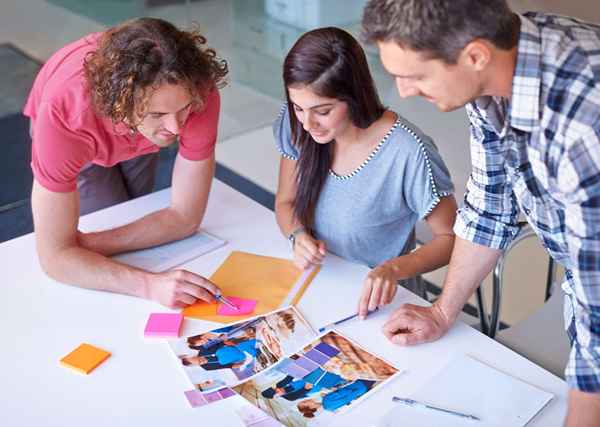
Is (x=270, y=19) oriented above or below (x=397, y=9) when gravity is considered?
below

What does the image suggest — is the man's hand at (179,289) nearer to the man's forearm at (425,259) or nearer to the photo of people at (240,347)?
the photo of people at (240,347)

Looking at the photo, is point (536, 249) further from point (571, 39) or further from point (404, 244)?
point (571, 39)

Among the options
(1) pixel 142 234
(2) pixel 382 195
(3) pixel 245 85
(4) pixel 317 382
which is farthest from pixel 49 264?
(3) pixel 245 85

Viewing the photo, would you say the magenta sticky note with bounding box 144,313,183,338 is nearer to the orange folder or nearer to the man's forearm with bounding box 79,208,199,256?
the orange folder

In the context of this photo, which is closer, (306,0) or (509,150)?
(509,150)

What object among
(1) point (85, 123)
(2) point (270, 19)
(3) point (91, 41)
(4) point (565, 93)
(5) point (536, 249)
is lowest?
(5) point (536, 249)

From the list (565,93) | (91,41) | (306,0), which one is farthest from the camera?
(306,0)

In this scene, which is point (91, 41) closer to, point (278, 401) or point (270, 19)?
point (278, 401)

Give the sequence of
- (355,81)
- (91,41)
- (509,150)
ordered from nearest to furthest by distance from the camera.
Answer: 1. (509,150)
2. (355,81)
3. (91,41)

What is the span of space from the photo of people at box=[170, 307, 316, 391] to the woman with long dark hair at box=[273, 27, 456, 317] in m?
0.16

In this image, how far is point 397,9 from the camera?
1.07 metres

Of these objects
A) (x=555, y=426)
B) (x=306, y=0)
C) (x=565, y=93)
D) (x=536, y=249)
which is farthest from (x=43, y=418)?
(x=306, y=0)

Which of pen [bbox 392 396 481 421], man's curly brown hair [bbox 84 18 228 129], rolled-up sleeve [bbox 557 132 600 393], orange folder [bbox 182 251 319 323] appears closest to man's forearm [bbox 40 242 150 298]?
orange folder [bbox 182 251 319 323]

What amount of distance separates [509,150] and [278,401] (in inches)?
→ 23.6
